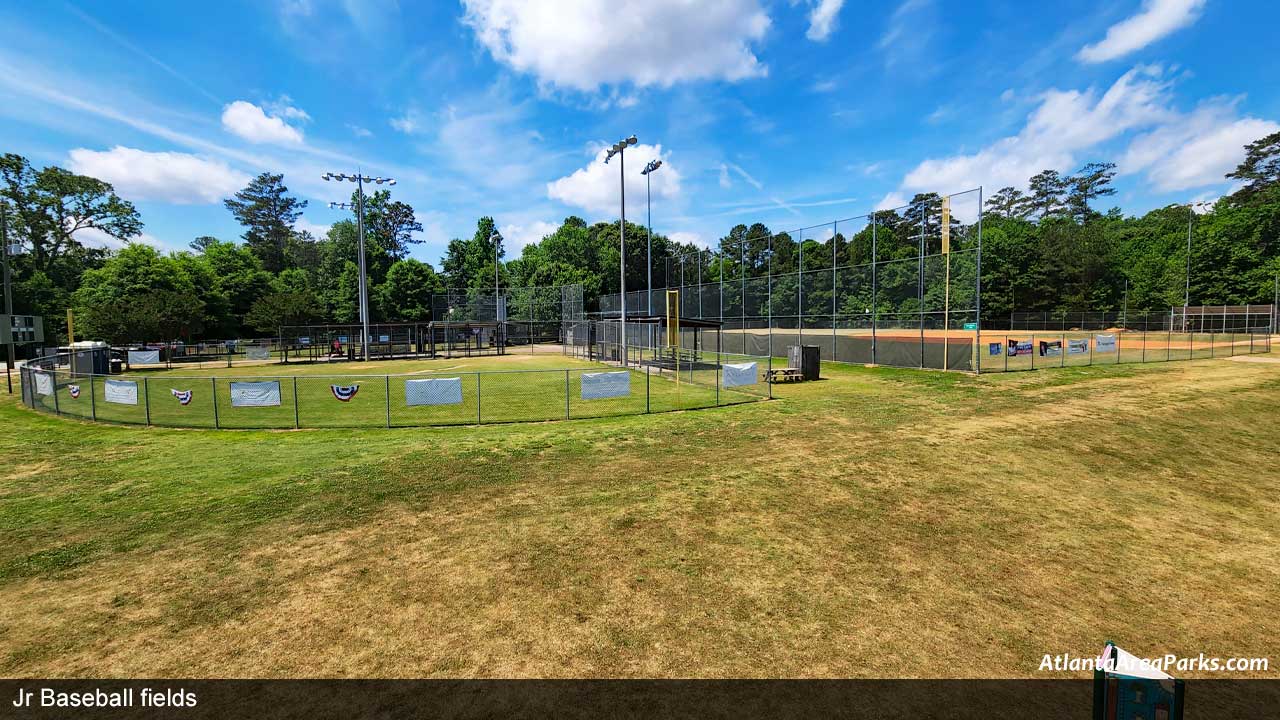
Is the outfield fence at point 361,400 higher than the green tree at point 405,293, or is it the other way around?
the green tree at point 405,293

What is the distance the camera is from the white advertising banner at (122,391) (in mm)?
16703

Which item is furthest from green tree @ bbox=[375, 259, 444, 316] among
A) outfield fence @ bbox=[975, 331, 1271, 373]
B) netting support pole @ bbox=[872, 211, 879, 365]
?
outfield fence @ bbox=[975, 331, 1271, 373]

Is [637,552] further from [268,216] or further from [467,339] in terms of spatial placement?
[268,216]

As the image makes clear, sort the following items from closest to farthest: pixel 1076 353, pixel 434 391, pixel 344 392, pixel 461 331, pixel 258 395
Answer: pixel 258 395 < pixel 434 391 < pixel 344 392 < pixel 1076 353 < pixel 461 331

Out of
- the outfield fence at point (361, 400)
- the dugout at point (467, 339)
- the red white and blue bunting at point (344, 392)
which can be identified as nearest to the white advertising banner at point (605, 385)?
the outfield fence at point (361, 400)

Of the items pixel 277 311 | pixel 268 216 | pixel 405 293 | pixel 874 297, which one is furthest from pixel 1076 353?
pixel 268 216

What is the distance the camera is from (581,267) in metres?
88.0

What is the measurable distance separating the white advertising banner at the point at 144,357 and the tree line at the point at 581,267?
35.7ft

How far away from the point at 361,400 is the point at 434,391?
660 cm

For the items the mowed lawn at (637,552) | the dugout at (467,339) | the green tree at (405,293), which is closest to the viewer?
the mowed lawn at (637,552)

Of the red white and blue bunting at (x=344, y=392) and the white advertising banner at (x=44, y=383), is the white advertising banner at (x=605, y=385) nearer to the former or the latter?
the red white and blue bunting at (x=344, y=392)

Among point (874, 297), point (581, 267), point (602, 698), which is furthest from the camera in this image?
point (581, 267)

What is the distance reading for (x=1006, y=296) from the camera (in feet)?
238

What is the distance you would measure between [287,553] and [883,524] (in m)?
8.08
